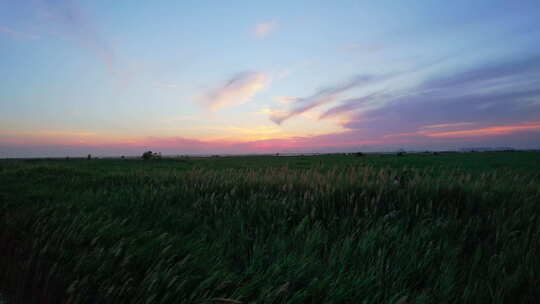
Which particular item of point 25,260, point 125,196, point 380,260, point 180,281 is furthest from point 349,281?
point 125,196

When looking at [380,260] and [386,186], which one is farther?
[386,186]

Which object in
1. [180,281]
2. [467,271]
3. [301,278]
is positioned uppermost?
[180,281]

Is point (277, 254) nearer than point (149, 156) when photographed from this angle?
Yes

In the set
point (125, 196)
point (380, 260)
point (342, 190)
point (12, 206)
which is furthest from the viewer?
point (125, 196)

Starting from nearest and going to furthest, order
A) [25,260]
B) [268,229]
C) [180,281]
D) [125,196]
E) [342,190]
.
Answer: [180,281]
[25,260]
[268,229]
[342,190]
[125,196]

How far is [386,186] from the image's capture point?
389 centimetres

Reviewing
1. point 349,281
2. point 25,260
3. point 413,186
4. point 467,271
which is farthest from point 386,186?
point 25,260

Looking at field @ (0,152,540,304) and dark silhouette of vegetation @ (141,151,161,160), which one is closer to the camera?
field @ (0,152,540,304)

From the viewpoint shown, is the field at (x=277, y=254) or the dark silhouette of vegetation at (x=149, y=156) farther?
the dark silhouette of vegetation at (x=149, y=156)

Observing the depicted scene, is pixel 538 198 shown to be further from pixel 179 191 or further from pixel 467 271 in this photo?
pixel 179 191

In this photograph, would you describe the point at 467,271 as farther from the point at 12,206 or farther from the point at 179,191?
the point at 12,206

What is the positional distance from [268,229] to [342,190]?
4.80 feet

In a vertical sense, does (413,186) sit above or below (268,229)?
above

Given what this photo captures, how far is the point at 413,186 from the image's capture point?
155 inches
